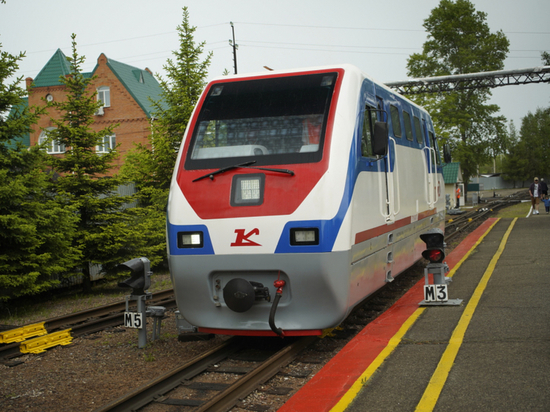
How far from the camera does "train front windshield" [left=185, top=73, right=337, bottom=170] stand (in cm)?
633

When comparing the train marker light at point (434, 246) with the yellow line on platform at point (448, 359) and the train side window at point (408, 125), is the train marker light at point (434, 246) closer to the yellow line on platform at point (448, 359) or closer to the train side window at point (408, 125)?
the yellow line on platform at point (448, 359)

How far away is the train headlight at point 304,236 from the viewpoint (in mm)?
5797

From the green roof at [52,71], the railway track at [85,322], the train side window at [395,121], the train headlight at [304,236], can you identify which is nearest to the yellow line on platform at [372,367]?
the train headlight at [304,236]

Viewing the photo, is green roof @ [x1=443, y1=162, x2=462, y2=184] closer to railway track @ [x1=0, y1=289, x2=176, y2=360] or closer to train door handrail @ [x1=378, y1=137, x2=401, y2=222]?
train door handrail @ [x1=378, y1=137, x2=401, y2=222]

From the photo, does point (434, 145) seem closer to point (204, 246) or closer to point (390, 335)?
point (390, 335)

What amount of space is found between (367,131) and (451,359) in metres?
2.93

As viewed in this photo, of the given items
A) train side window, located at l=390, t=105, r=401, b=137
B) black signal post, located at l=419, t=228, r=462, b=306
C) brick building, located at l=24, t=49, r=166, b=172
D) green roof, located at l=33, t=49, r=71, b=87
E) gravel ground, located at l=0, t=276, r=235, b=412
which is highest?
green roof, located at l=33, t=49, r=71, b=87

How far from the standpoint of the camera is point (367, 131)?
7039 millimetres

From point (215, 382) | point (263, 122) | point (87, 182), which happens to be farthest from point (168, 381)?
point (87, 182)

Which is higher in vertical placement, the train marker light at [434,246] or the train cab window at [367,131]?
the train cab window at [367,131]

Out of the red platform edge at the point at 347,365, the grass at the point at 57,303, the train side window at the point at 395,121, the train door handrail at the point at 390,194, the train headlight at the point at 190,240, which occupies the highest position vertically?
the train side window at the point at 395,121

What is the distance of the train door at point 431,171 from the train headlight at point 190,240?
6.14m

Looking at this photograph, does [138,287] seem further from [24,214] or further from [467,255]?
[467,255]

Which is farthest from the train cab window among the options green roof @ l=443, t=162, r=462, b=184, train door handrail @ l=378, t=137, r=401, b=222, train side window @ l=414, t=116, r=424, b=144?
green roof @ l=443, t=162, r=462, b=184
